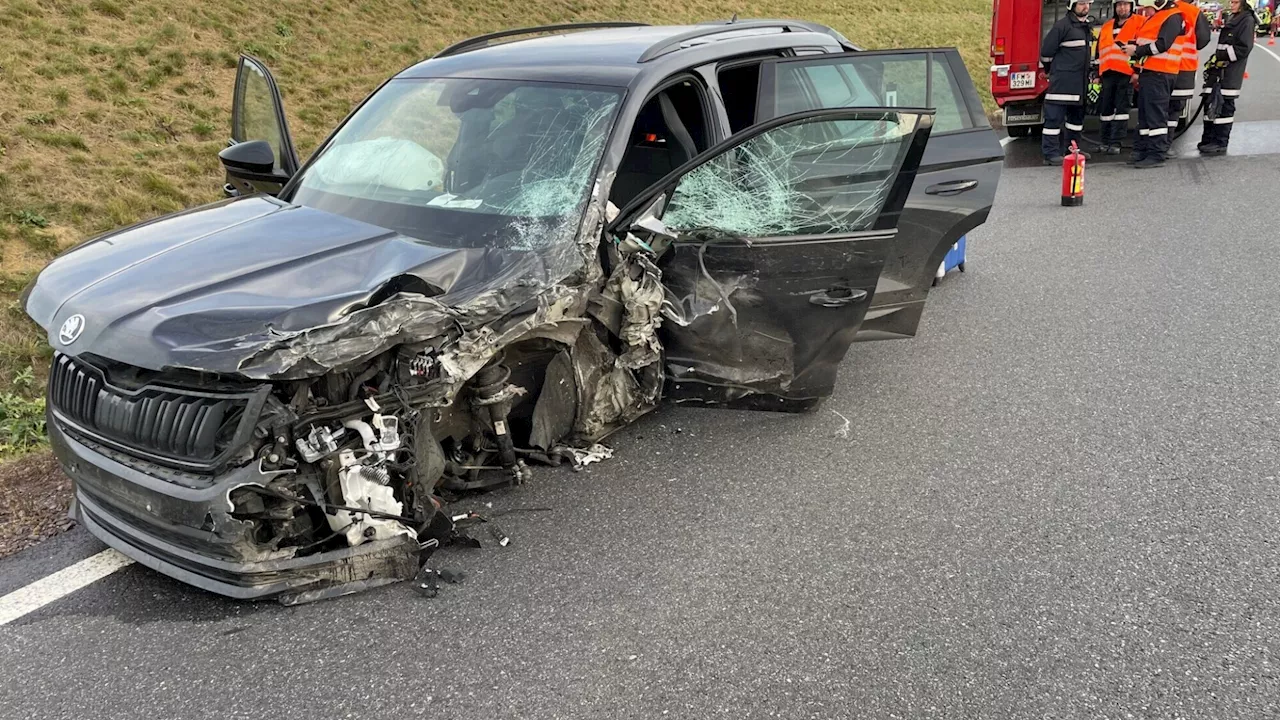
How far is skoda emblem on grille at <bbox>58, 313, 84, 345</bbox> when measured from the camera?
9.05ft

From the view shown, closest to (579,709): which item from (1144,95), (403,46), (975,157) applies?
(975,157)

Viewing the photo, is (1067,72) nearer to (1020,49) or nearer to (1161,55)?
(1161,55)

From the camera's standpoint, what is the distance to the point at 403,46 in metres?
12.9

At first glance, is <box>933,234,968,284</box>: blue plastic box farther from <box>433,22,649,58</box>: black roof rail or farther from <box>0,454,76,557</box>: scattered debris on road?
<box>0,454,76,557</box>: scattered debris on road

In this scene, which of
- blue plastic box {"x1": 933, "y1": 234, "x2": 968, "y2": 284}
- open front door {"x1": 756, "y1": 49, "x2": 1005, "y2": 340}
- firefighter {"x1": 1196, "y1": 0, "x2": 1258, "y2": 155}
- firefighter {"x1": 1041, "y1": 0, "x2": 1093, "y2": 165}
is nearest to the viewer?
open front door {"x1": 756, "y1": 49, "x2": 1005, "y2": 340}

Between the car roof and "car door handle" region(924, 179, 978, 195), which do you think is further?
"car door handle" region(924, 179, 978, 195)

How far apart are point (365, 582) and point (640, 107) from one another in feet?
7.01

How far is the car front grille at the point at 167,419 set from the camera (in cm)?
260

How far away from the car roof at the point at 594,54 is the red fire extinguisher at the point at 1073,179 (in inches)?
173

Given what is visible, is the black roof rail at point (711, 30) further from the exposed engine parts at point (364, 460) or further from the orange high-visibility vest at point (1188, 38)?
the orange high-visibility vest at point (1188, 38)

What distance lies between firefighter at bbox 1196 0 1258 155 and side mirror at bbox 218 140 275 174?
9702mm

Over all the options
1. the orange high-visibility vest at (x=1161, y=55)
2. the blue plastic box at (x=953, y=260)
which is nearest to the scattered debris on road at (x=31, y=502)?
the blue plastic box at (x=953, y=260)

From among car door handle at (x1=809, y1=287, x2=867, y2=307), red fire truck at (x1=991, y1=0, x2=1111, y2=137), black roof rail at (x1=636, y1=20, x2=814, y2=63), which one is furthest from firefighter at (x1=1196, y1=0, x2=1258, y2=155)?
car door handle at (x1=809, y1=287, x2=867, y2=307)

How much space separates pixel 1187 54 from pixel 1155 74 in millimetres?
443
